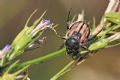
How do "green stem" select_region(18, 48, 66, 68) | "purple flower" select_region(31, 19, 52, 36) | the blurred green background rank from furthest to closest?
1. the blurred green background
2. "purple flower" select_region(31, 19, 52, 36)
3. "green stem" select_region(18, 48, 66, 68)

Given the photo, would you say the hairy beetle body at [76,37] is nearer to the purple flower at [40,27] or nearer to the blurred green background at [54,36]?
the purple flower at [40,27]

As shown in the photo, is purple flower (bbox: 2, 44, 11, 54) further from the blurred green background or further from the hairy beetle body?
the blurred green background

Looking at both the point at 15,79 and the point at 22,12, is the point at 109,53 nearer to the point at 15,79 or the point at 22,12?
the point at 22,12


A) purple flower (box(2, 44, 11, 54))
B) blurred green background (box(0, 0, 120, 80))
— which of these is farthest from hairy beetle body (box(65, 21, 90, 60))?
blurred green background (box(0, 0, 120, 80))

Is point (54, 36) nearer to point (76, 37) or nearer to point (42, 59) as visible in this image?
point (76, 37)

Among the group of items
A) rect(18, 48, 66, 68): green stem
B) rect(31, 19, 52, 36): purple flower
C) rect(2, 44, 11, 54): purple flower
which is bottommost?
rect(18, 48, 66, 68): green stem

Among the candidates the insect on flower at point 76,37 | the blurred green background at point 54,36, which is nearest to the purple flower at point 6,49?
the insect on flower at point 76,37
